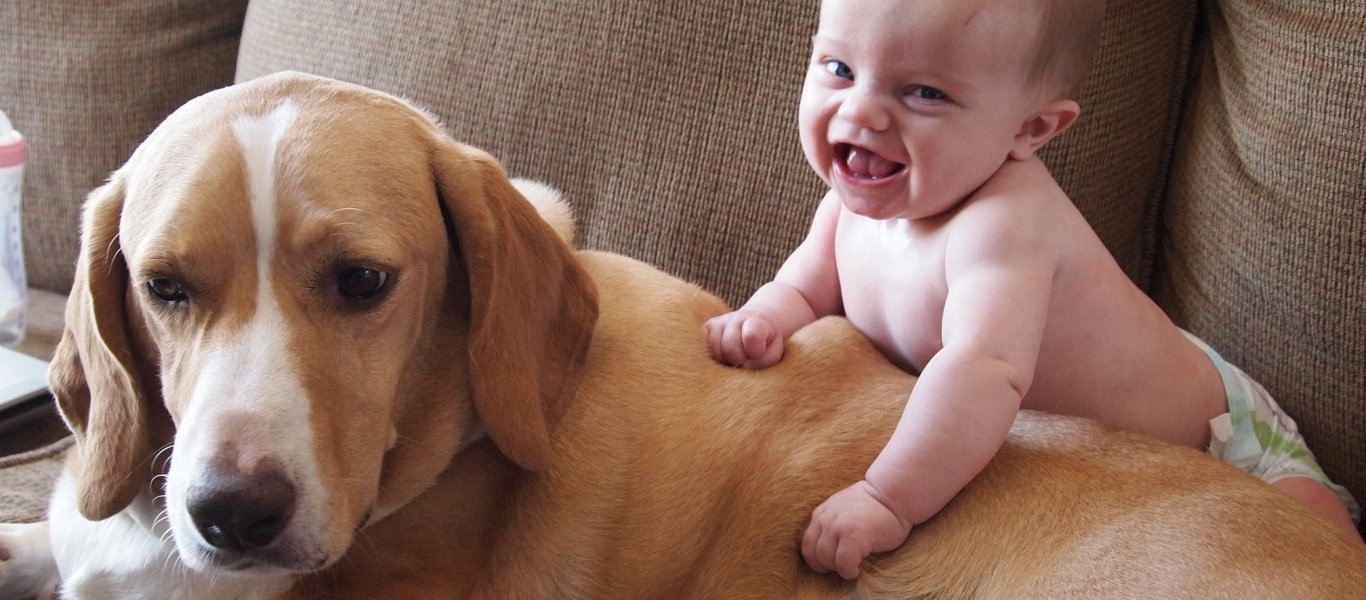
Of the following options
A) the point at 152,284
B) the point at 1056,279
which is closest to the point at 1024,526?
the point at 1056,279

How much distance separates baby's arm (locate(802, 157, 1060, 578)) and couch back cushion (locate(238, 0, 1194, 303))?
480mm

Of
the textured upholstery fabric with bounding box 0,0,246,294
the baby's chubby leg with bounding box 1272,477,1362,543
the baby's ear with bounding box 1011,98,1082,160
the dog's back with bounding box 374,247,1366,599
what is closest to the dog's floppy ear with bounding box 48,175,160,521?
the dog's back with bounding box 374,247,1366,599

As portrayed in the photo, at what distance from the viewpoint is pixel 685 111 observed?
5.96 ft

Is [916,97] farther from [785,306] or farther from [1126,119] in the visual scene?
[1126,119]

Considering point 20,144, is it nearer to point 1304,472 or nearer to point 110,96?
point 110,96

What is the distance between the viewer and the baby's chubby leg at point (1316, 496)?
146cm

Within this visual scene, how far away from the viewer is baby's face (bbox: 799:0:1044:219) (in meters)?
1.25

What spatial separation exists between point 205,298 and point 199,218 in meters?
0.07

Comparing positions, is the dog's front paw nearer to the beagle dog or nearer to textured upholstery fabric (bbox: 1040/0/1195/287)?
the beagle dog

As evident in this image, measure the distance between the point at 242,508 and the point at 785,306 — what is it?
797 mm

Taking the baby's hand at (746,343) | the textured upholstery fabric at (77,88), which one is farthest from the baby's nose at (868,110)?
the textured upholstery fabric at (77,88)

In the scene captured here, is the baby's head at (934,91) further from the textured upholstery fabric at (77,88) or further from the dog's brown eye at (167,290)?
the textured upholstery fabric at (77,88)

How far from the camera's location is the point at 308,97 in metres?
1.16

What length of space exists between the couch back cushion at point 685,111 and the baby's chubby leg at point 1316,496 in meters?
0.41
